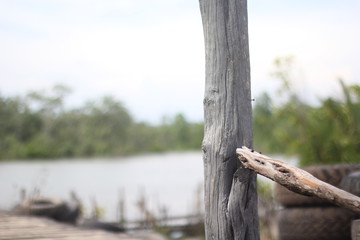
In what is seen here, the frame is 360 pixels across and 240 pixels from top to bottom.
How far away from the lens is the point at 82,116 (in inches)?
945

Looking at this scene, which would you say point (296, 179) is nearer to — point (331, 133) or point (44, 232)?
point (44, 232)

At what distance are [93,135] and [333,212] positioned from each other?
1839cm

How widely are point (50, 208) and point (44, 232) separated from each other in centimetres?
218

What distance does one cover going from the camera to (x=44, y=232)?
5.61 metres

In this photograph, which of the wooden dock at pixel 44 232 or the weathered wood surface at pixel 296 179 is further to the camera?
the wooden dock at pixel 44 232

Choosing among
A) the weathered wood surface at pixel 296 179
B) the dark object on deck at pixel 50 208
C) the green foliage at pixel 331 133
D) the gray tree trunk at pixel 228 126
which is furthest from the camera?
the green foliage at pixel 331 133

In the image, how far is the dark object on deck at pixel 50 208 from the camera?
25.0 ft

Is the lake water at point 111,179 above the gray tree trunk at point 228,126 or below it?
below

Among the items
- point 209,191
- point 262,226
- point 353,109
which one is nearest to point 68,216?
point 262,226

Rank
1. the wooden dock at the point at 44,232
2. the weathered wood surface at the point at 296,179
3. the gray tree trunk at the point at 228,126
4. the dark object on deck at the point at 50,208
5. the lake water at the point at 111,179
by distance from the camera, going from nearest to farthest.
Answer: the weathered wood surface at the point at 296,179 → the gray tree trunk at the point at 228,126 → the wooden dock at the point at 44,232 → the dark object on deck at the point at 50,208 → the lake water at the point at 111,179

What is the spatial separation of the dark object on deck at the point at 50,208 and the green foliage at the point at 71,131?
43.1ft

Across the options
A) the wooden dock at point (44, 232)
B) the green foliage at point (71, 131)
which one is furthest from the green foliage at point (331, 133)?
the green foliage at point (71, 131)

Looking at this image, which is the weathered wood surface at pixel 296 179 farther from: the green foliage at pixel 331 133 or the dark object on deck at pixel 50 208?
the green foliage at pixel 331 133

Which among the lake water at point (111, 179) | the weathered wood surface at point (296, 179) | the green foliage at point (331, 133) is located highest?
the green foliage at point (331, 133)
